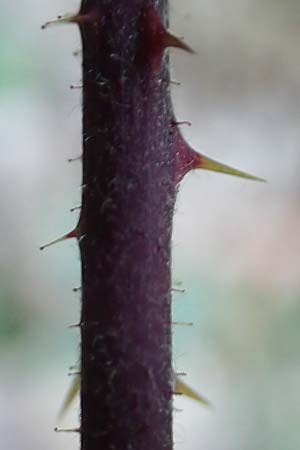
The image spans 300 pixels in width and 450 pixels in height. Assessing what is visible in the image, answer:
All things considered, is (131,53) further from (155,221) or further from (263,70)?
(263,70)

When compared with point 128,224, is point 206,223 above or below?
below

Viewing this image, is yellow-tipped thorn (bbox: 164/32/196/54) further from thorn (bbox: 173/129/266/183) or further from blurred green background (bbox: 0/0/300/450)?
blurred green background (bbox: 0/0/300/450)

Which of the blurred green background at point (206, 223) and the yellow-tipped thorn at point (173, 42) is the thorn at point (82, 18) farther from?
the blurred green background at point (206, 223)

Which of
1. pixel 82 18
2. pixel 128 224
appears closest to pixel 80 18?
pixel 82 18

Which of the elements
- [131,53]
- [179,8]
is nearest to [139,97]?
[131,53]

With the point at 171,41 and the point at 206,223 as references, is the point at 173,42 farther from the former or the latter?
the point at 206,223

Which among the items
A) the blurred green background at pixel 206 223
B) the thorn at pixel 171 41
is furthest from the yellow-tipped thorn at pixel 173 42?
the blurred green background at pixel 206 223
